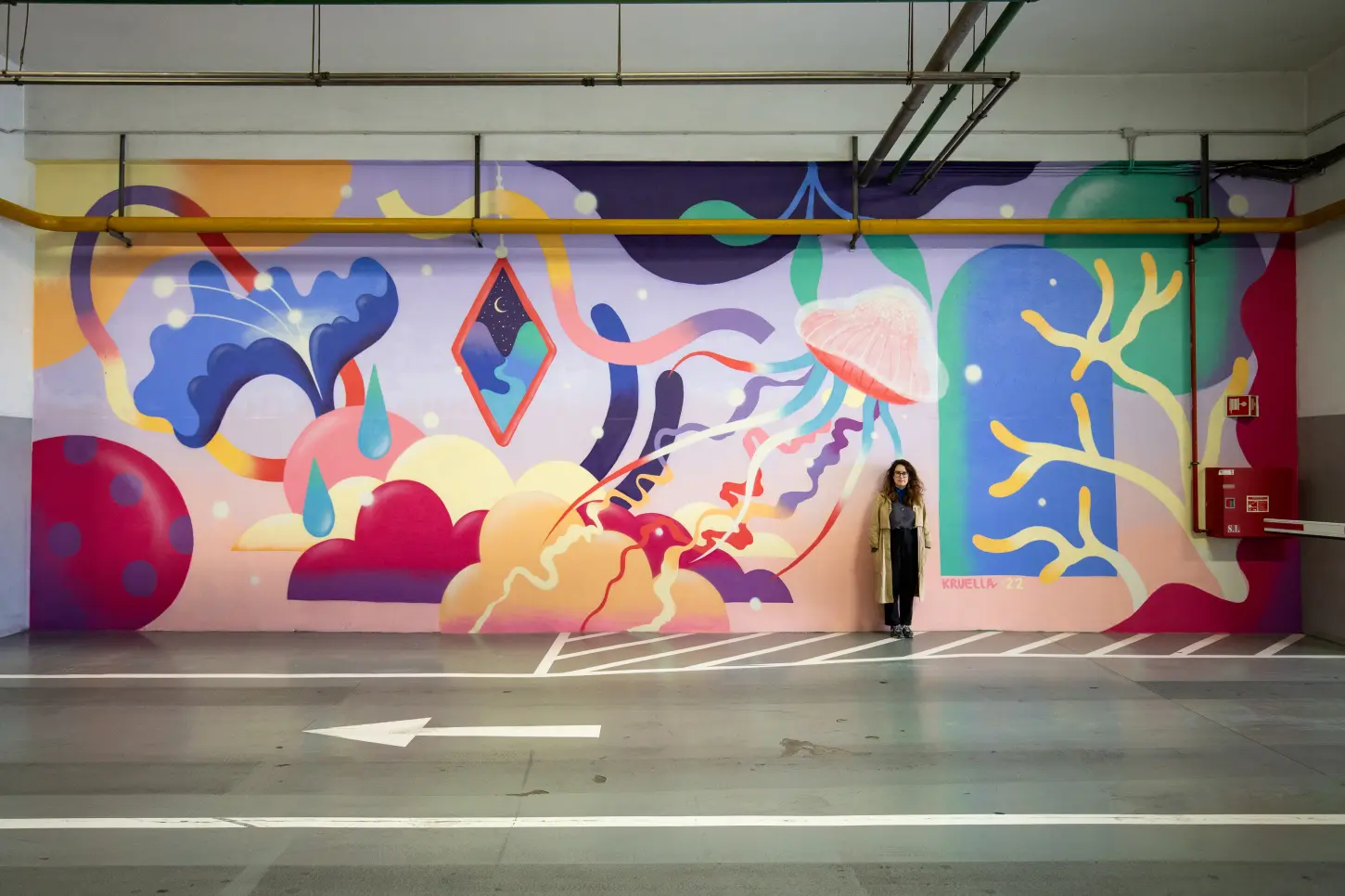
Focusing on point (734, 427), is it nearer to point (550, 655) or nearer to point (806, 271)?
point (806, 271)

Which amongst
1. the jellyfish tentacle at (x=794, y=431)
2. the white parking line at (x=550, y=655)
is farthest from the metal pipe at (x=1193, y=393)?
the white parking line at (x=550, y=655)

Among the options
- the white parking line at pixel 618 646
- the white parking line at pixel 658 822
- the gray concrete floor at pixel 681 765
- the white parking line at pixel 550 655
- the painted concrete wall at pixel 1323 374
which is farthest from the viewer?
the painted concrete wall at pixel 1323 374

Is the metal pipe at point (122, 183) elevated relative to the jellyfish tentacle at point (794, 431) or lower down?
elevated

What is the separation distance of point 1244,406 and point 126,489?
11.2m

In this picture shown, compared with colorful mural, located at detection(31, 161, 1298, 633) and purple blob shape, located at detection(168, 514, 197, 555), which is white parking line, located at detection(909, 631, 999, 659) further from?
purple blob shape, located at detection(168, 514, 197, 555)

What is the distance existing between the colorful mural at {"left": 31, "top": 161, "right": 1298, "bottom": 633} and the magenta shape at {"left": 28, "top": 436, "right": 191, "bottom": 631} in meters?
0.03

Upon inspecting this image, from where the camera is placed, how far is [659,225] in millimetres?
7141

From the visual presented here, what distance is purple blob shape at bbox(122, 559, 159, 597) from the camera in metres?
7.31

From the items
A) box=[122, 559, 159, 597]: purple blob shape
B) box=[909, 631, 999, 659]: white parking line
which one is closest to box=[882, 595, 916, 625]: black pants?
box=[909, 631, 999, 659]: white parking line

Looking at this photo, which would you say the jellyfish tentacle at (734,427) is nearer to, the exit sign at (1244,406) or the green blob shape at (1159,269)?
the green blob shape at (1159,269)

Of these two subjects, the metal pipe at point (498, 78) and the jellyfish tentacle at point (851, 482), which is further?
the jellyfish tentacle at point (851, 482)

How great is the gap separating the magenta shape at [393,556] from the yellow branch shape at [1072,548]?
5.23 metres

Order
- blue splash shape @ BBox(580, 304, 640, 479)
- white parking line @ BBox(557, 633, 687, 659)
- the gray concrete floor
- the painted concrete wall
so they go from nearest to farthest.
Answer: the gray concrete floor, white parking line @ BBox(557, 633, 687, 659), the painted concrete wall, blue splash shape @ BBox(580, 304, 640, 479)

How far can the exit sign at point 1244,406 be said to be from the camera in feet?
23.9
